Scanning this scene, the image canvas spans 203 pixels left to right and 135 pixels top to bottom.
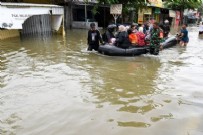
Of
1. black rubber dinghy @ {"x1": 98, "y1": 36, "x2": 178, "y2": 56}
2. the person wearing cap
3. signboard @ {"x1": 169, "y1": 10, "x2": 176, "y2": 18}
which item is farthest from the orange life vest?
signboard @ {"x1": 169, "y1": 10, "x2": 176, "y2": 18}

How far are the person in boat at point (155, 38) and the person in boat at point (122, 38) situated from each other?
1133 mm

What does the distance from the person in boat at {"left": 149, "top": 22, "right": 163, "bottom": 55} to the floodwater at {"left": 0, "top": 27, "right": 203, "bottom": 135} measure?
0.70 m

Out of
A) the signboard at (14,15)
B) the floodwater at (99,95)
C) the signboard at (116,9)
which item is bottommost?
the floodwater at (99,95)

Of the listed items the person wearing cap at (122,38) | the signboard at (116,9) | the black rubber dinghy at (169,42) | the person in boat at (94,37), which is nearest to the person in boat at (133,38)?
the person wearing cap at (122,38)

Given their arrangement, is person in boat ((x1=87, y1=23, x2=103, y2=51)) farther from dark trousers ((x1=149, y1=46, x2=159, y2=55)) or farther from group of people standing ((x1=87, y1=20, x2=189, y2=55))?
dark trousers ((x1=149, y1=46, x2=159, y2=55))

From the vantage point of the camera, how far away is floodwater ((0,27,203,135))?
5250 mm

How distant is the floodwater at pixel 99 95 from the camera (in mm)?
5250

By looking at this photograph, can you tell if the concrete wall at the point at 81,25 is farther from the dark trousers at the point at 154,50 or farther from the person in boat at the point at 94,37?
the dark trousers at the point at 154,50

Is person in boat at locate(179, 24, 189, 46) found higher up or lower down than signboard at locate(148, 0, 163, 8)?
lower down

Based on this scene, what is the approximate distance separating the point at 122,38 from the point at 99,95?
495cm

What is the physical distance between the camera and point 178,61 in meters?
11.6

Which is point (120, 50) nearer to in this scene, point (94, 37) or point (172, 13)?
point (94, 37)

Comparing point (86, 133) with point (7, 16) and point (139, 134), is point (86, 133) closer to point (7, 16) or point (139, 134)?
point (139, 134)

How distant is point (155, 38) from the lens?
12102 millimetres
